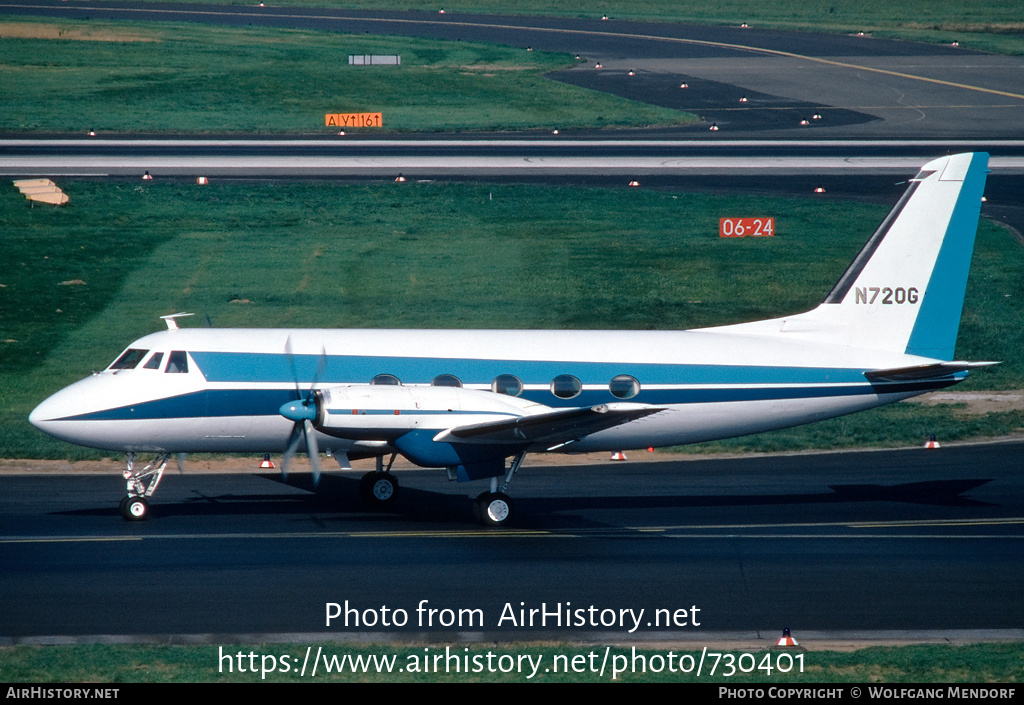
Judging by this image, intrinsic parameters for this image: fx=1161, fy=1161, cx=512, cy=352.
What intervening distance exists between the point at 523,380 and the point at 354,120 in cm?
5029

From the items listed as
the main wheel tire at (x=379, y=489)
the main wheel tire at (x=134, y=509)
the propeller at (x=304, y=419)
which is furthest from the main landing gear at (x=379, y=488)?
the main wheel tire at (x=134, y=509)

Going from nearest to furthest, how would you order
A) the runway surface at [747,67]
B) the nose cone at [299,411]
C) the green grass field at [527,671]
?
the green grass field at [527,671], the nose cone at [299,411], the runway surface at [747,67]

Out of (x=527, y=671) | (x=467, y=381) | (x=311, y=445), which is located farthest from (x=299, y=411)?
(x=527, y=671)

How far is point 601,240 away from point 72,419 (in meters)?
27.2

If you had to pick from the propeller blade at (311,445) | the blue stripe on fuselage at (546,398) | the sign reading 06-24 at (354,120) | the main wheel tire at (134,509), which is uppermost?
the sign reading 06-24 at (354,120)

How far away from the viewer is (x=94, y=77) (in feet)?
257

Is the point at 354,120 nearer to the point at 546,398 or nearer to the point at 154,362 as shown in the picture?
the point at 154,362

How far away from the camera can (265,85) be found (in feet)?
255

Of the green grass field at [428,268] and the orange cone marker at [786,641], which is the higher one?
the green grass field at [428,268]

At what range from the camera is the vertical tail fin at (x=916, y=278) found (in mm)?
23906

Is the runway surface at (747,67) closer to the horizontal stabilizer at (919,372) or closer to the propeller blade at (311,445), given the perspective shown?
the horizontal stabilizer at (919,372)

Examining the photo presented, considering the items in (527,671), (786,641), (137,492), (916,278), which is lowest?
(786,641)

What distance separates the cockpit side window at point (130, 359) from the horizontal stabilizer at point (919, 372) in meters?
14.3

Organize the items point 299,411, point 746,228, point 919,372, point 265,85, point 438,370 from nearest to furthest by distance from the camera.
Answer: point 299,411 → point 438,370 → point 919,372 → point 746,228 → point 265,85
